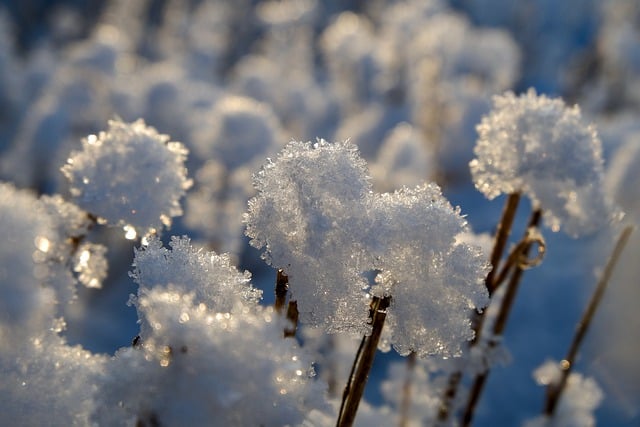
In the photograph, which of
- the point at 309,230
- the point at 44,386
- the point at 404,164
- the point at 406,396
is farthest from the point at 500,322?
the point at 404,164

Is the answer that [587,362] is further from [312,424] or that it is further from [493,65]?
[493,65]

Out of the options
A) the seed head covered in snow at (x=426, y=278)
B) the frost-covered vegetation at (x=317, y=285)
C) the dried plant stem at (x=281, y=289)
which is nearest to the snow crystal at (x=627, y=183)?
the frost-covered vegetation at (x=317, y=285)

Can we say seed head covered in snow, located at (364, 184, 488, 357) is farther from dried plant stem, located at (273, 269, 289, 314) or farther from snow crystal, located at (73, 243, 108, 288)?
snow crystal, located at (73, 243, 108, 288)

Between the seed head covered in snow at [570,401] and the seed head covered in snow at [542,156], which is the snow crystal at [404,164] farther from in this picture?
the seed head covered in snow at [542,156]

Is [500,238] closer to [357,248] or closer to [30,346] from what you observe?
[357,248]

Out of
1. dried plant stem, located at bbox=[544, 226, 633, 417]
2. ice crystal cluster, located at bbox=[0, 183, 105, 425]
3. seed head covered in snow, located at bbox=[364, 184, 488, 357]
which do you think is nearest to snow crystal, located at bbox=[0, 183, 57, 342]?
ice crystal cluster, located at bbox=[0, 183, 105, 425]

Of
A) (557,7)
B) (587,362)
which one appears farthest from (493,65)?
(557,7)
